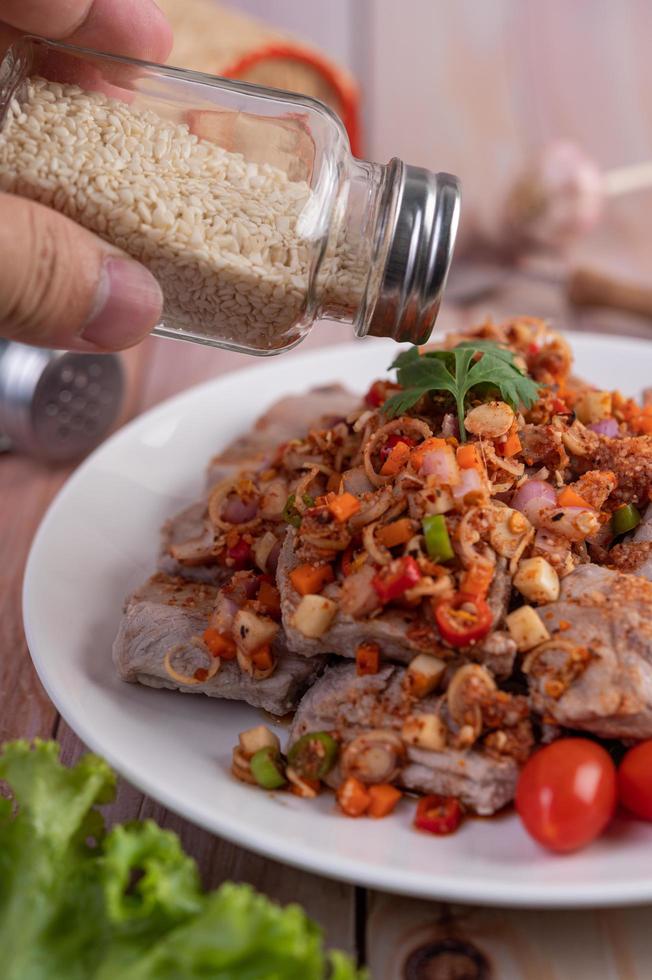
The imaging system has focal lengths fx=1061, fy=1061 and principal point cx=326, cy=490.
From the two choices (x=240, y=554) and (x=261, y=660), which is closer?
(x=261, y=660)

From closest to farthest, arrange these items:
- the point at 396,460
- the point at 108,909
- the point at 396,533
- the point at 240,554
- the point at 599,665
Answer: the point at 108,909, the point at 599,665, the point at 396,533, the point at 396,460, the point at 240,554

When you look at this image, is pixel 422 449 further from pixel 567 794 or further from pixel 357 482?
pixel 567 794

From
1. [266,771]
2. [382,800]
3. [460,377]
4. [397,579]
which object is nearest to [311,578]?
[397,579]

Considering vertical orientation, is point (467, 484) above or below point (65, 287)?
below

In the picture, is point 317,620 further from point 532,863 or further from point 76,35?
point 76,35

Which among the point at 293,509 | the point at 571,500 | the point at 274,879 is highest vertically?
the point at 571,500

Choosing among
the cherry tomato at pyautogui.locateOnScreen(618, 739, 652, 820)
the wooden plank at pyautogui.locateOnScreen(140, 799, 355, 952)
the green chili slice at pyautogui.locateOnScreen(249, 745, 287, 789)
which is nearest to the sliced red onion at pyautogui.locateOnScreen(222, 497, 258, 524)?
the green chili slice at pyautogui.locateOnScreen(249, 745, 287, 789)

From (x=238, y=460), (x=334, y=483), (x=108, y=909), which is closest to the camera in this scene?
(x=108, y=909)

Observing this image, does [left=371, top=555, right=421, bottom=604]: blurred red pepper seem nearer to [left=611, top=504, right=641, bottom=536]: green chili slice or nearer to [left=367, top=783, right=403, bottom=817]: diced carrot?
[left=367, top=783, right=403, bottom=817]: diced carrot

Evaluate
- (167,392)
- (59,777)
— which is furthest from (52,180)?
(167,392)
